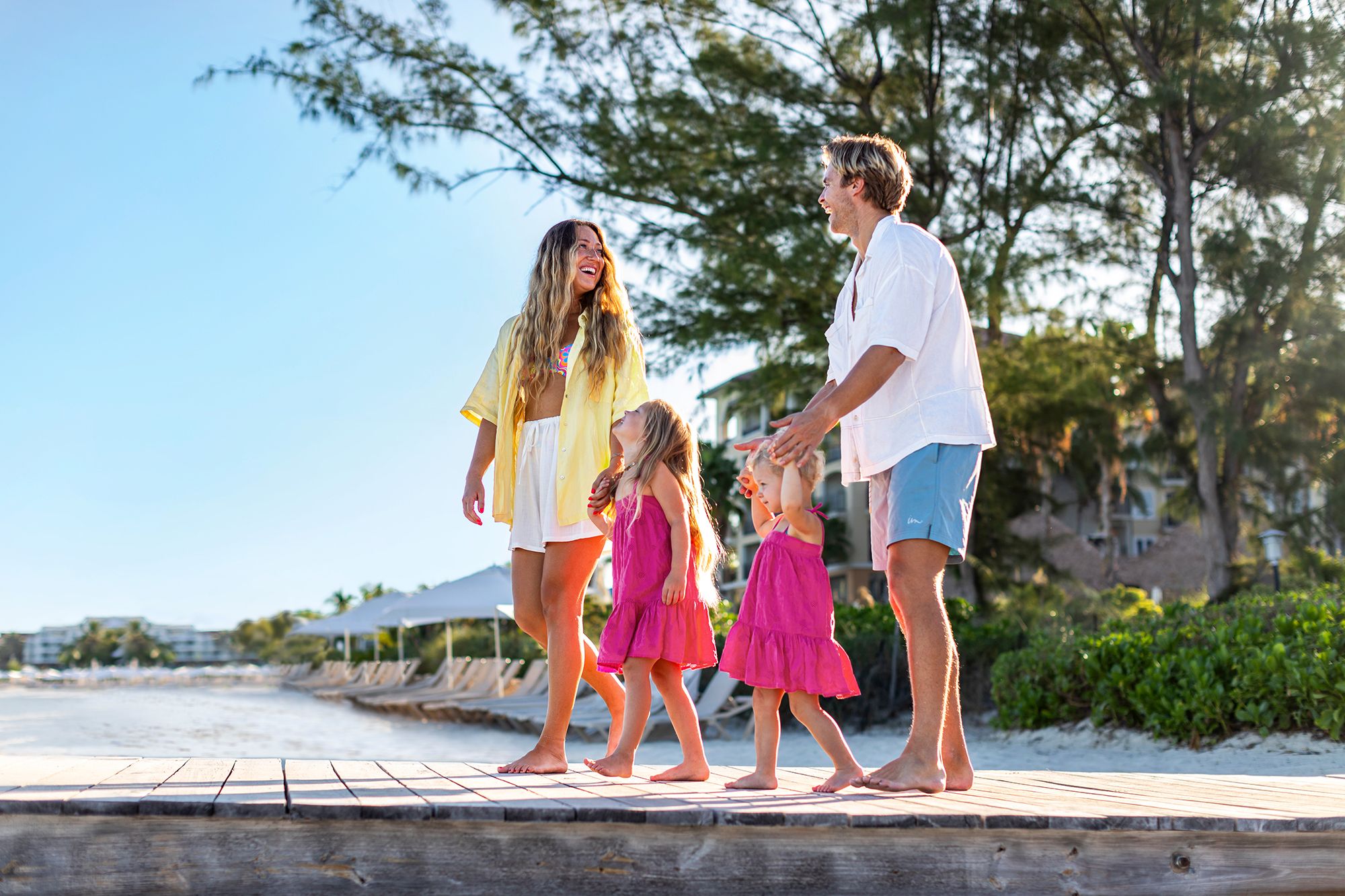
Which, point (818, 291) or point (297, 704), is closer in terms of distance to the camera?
point (818, 291)

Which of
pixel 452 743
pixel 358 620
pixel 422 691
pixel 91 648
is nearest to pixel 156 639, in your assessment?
pixel 91 648

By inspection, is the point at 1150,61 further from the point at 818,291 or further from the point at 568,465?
the point at 568,465

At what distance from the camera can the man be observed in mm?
3463

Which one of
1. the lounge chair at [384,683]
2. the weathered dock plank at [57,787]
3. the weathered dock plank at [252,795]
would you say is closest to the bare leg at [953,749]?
the weathered dock plank at [252,795]

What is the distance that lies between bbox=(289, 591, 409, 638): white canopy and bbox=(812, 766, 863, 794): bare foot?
22471mm

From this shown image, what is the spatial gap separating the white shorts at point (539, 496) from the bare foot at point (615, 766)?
2.66ft

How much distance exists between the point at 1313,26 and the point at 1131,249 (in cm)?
406

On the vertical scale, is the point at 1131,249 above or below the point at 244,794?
above

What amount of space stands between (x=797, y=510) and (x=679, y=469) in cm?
47

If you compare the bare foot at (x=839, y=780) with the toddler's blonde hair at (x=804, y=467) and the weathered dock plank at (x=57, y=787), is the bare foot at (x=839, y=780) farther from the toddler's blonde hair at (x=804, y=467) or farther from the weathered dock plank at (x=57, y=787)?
the weathered dock plank at (x=57, y=787)

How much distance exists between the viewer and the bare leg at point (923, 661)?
3428 mm

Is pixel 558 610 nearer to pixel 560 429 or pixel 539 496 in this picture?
pixel 539 496

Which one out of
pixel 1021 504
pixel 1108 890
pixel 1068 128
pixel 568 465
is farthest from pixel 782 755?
pixel 1021 504

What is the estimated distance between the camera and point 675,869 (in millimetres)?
2840
